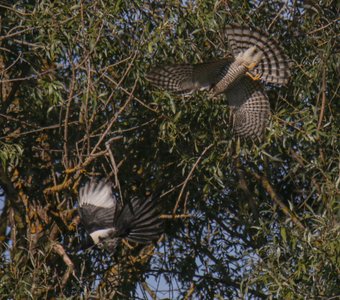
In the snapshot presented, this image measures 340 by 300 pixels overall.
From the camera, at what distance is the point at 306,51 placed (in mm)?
7031

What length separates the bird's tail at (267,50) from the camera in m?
6.80

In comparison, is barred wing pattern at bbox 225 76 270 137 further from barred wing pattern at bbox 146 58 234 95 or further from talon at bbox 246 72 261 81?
barred wing pattern at bbox 146 58 234 95

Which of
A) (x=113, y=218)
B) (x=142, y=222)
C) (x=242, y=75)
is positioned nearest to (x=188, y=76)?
(x=242, y=75)

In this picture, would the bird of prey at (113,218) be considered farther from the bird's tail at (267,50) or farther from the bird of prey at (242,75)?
the bird's tail at (267,50)

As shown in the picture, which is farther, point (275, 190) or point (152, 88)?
point (275, 190)

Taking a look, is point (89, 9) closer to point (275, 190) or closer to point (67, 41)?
point (67, 41)

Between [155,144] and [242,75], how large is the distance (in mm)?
712

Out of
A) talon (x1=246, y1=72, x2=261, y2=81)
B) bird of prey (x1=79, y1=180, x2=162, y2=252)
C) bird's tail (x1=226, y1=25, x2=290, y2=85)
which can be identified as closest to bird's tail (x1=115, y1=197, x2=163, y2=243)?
bird of prey (x1=79, y1=180, x2=162, y2=252)

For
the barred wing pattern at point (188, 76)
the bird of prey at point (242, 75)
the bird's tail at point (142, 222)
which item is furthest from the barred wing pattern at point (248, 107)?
the bird's tail at point (142, 222)

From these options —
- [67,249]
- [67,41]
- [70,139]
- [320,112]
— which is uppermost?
[320,112]

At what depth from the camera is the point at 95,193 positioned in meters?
7.64

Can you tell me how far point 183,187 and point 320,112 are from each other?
0.93m

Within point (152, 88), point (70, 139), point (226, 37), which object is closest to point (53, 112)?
point (70, 139)

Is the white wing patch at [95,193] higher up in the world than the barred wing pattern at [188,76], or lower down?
lower down
